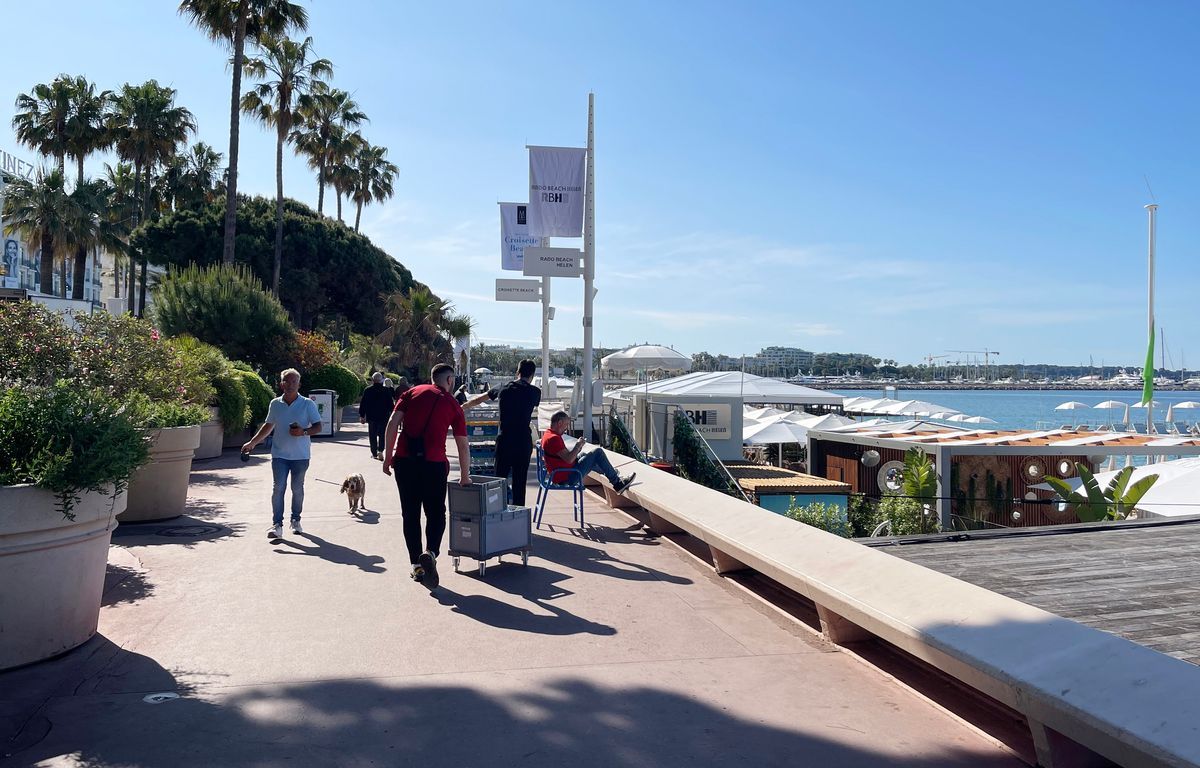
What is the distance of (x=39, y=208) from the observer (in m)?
42.2

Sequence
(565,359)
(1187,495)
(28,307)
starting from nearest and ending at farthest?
1. (28,307)
2. (1187,495)
3. (565,359)

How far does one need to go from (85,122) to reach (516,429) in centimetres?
4411

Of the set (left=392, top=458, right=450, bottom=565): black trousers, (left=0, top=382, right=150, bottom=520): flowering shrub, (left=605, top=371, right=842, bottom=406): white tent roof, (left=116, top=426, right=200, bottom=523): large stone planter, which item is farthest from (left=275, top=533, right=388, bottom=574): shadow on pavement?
(left=605, top=371, right=842, bottom=406): white tent roof

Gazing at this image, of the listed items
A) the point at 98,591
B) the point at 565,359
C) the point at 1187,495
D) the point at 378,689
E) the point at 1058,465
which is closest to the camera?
the point at 378,689

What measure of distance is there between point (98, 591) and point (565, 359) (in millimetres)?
165728

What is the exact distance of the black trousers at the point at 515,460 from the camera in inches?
367

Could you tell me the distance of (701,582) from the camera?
7.26m

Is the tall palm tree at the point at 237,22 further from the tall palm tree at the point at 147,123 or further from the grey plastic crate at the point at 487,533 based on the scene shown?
the grey plastic crate at the point at 487,533

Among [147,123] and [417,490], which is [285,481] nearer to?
[417,490]

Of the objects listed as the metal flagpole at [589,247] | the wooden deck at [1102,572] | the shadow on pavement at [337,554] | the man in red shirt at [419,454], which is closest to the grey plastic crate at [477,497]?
the man in red shirt at [419,454]

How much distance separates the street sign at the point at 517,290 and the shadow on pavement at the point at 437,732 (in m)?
19.8

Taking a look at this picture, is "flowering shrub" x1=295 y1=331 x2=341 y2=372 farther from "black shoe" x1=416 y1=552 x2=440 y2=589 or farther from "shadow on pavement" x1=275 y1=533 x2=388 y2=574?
"black shoe" x1=416 y1=552 x2=440 y2=589

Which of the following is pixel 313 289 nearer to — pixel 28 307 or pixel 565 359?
pixel 28 307

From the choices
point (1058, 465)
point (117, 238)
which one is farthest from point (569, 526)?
point (117, 238)
